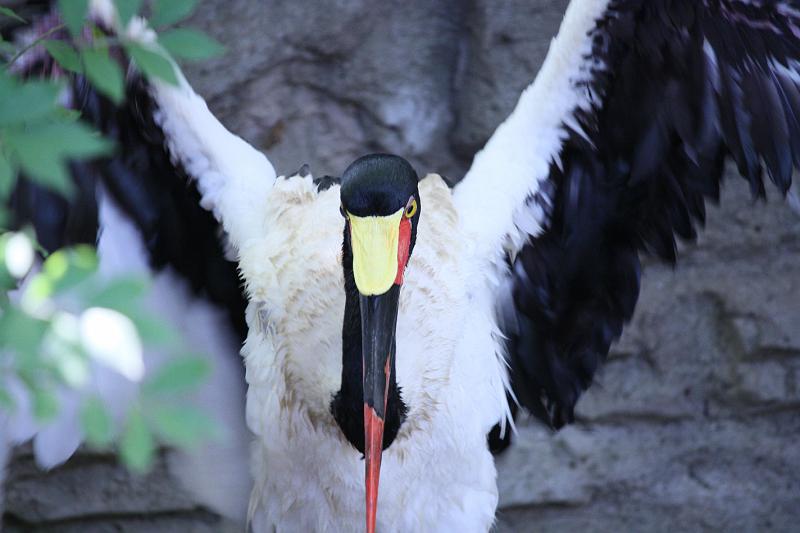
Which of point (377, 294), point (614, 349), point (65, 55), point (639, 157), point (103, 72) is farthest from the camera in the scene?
point (614, 349)

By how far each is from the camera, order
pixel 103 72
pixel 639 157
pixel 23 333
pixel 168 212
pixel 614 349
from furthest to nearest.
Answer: pixel 614 349, pixel 168 212, pixel 639 157, pixel 103 72, pixel 23 333

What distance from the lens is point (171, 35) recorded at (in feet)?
2.59

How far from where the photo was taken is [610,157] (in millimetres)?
1738

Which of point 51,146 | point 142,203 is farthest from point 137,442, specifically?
point 142,203

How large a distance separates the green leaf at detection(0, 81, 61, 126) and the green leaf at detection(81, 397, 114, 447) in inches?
6.9

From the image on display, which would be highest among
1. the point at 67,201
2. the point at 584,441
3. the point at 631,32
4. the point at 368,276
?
the point at 631,32

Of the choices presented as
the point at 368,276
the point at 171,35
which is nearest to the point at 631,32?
the point at 368,276

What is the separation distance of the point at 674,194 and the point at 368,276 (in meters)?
0.55

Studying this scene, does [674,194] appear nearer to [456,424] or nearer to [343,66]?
[456,424]

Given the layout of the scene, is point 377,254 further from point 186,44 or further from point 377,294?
point 186,44

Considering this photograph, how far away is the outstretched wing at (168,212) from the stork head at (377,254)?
0.31 meters

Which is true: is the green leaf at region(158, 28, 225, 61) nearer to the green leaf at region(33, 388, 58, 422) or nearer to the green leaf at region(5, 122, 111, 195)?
the green leaf at region(5, 122, 111, 195)

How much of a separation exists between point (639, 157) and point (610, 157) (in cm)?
7

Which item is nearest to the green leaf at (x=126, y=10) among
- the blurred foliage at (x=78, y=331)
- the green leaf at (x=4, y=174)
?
the blurred foliage at (x=78, y=331)
